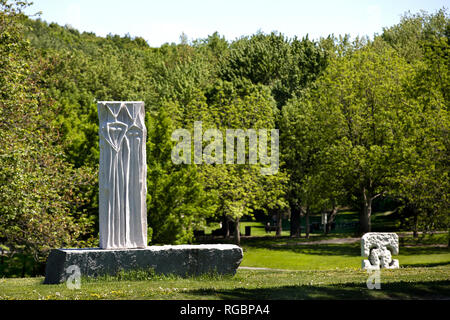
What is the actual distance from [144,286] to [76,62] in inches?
1668

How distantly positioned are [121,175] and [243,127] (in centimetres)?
2707

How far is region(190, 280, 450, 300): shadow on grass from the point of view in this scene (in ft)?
36.2

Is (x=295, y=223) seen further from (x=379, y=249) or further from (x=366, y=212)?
(x=379, y=249)

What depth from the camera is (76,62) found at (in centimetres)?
5281

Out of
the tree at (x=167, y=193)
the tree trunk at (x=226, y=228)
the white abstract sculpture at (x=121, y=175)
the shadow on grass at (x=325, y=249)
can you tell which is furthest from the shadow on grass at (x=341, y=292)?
the tree trunk at (x=226, y=228)

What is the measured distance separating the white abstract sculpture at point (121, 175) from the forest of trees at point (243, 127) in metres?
5.19

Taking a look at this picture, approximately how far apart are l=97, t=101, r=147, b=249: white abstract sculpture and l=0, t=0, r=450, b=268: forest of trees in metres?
5.19

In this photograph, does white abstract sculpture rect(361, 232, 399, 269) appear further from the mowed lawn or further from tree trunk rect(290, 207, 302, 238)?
tree trunk rect(290, 207, 302, 238)

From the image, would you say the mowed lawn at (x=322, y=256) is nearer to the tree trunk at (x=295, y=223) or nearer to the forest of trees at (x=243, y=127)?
the forest of trees at (x=243, y=127)

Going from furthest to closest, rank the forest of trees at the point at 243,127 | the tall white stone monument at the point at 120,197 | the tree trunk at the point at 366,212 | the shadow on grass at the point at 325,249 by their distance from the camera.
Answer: the tree trunk at the point at 366,212
the shadow on grass at the point at 325,249
the forest of trees at the point at 243,127
the tall white stone monument at the point at 120,197

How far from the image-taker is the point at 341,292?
38.2ft

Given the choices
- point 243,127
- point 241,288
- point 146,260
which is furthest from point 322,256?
point 241,288

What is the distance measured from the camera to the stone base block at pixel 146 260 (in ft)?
49.8
